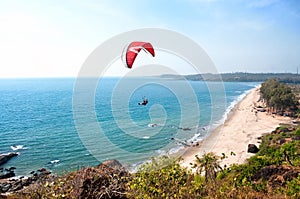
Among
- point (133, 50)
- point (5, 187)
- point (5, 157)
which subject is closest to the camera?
point (133, 50)

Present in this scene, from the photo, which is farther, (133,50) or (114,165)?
(114,165)

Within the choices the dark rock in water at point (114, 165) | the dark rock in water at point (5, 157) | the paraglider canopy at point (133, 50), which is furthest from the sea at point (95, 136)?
the paraglider canopy at point (133, 50)

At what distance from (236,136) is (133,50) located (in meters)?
31.8

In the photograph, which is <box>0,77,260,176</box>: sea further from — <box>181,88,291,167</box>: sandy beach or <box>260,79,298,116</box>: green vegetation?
<box>260,79,298,116</box>: green vegetation

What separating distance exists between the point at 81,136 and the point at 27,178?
15594 millimetres

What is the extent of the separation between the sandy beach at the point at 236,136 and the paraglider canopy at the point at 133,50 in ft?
62.6

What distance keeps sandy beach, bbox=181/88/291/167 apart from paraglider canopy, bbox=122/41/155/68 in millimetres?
19092

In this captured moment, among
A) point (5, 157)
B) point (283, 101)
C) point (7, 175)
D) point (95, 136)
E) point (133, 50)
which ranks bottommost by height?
point (7, 175)

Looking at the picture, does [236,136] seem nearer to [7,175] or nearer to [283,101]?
[283,101]

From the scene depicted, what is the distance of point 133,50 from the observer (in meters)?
7.88

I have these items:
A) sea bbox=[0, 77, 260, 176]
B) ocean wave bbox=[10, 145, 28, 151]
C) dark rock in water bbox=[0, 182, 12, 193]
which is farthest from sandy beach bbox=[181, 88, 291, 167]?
ocean wave bbox=[10, 145, 28, 151]

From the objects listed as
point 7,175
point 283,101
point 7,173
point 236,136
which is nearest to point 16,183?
point 7,175

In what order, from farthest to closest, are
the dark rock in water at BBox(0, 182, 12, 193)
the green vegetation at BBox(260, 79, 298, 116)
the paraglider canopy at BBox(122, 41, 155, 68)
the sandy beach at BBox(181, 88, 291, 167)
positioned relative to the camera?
1. the green vegetation at BBox(260, 79, 298, 116)
2. the sandy beach at BBox(181, 88, 291, 167)
3. the dark rock in water at BBox(0, 182, 12, 193)
4. the paraglider canopy at BBox(122, 41, 155, 68)

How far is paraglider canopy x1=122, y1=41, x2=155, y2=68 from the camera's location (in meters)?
7.84
